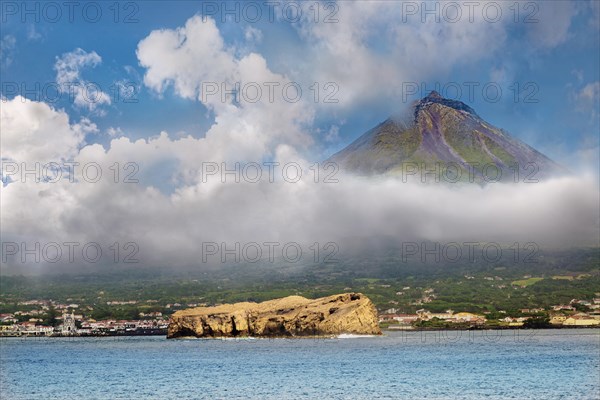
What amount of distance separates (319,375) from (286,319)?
79355mm

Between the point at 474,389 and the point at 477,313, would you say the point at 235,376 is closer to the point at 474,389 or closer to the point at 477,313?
the point at 474,389

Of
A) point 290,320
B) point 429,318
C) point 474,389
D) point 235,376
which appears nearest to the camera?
point 474,389

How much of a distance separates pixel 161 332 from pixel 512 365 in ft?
424

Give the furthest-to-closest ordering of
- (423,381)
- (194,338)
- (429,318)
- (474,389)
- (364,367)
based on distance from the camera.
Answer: (429,318) < (194,338) < (364,367) < (423,381) < (474,389)

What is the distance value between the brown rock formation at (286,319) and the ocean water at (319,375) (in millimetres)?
40342

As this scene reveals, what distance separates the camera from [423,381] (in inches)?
2122

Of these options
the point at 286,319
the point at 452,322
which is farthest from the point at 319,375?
the point at 452,322

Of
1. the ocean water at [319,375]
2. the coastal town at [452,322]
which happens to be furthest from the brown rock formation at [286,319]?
the ocean water at [319,375]

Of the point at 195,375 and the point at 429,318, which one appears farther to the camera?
the point at 429,318

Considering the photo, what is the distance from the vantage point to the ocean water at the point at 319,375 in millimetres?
47562

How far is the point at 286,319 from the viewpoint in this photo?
139250 millimetres

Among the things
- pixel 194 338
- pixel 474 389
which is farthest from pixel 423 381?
pixel 194 338

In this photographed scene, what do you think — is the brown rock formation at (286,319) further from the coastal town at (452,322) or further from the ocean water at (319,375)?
the ocean water at (319,375)

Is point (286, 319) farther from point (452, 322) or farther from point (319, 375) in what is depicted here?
point (319, 375)
